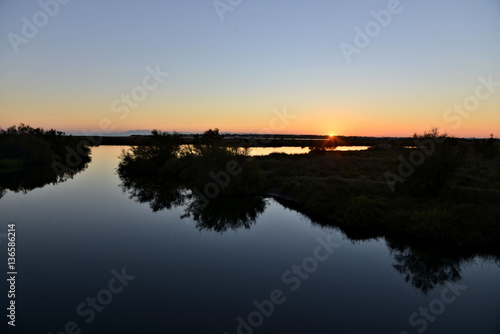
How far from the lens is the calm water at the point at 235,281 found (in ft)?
41.4

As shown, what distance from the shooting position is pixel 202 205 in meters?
33.0

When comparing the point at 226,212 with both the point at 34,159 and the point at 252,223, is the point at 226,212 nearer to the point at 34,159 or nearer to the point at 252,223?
the point at 252,223

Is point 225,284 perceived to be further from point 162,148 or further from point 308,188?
point 162,148

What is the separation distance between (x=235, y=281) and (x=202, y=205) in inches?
689

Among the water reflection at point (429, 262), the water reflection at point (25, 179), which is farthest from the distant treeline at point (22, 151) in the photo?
the water reflection at point (429, 262)

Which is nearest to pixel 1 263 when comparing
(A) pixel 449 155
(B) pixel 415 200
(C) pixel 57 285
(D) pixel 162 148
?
(C) pixel 57 285

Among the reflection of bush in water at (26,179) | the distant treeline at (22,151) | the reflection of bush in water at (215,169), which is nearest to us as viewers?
the reflection of bush in water at (215,169)

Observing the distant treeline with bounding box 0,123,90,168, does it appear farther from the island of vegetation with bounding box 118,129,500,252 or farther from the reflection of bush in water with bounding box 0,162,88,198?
the island of vegetation with bounding box 118,129,500,252

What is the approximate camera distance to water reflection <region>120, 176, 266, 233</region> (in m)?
27.1

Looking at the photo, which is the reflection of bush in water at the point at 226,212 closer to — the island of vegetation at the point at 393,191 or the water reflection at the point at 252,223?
the water reflection at the point at 252,223

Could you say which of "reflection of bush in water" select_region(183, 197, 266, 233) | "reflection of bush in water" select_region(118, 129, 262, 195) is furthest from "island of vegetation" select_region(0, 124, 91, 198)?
"reflection of bush in water" select_region(183, 197, 266, 233)

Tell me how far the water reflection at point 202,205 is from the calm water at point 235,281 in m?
0.90

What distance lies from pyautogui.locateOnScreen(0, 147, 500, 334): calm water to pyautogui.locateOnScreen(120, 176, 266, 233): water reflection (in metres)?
0.90

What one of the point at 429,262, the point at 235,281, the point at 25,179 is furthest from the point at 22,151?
the point at 429,262
